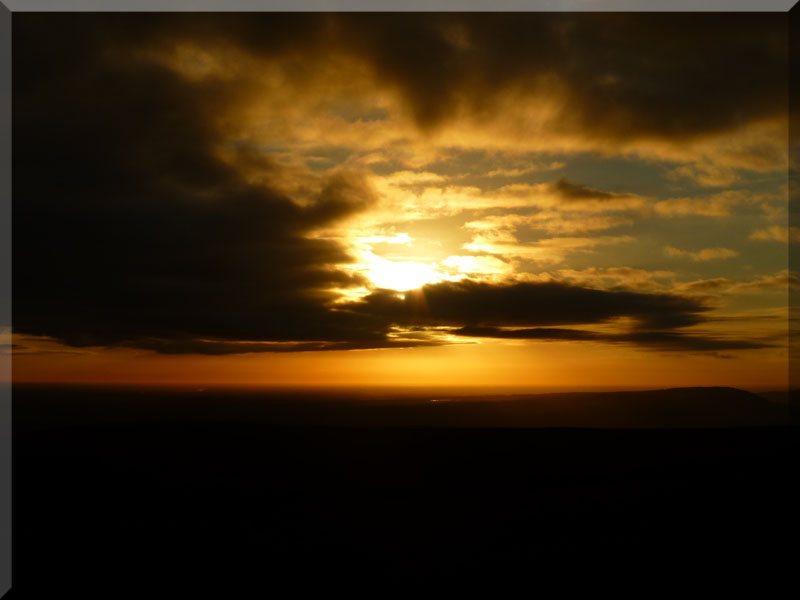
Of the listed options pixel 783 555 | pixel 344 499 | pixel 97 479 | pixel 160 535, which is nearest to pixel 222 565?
pixel 160 535

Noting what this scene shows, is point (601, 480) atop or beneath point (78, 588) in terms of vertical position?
atop

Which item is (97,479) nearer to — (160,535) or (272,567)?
(160,535)

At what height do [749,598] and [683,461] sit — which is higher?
[683,461]

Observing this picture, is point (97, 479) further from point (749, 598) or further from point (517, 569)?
point (749, 598)

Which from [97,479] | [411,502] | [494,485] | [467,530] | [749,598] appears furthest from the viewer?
[97,479]

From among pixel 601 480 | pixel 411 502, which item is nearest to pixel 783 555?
pixel 601 480

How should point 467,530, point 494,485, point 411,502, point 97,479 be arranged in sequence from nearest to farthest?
point 467,530 < point 411,502 < point 494,485 < point 97,479

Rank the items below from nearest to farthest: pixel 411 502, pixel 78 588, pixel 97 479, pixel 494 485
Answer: pixel 78 588
pixel 411 502
pixel 494 485
pixel 97 479

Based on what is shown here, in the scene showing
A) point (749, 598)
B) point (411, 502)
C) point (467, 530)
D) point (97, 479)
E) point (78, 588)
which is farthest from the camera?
point (97, 479)

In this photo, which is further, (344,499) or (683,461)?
(683,461)
